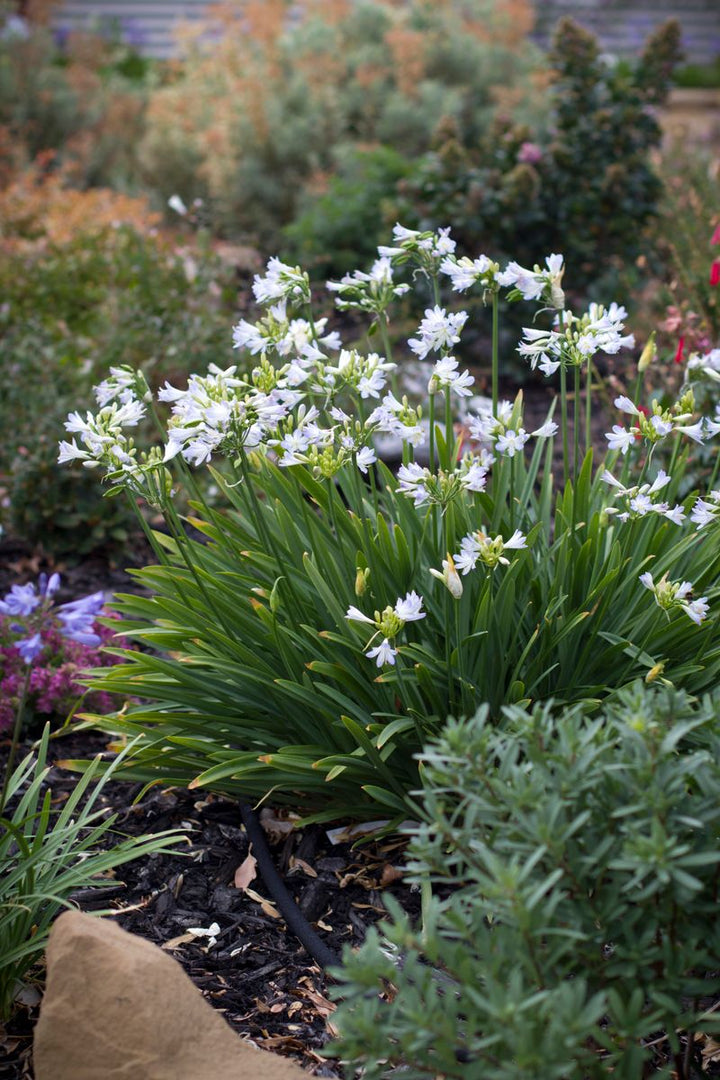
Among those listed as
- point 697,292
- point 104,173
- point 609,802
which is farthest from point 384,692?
point 104,173

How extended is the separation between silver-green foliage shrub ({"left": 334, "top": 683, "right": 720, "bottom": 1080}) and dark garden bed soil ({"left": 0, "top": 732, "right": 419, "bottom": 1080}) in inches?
23.2

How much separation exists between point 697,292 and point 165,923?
12.1 feet

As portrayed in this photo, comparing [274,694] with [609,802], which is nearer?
[609,802]

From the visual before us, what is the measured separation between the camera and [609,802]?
5.55ft

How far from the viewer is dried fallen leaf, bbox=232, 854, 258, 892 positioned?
2564 millimetres

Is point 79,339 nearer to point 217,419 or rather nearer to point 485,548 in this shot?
point 217,419

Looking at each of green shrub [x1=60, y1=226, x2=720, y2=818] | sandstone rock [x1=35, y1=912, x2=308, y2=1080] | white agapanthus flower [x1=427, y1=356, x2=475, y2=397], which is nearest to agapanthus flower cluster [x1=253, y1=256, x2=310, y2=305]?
green shrub [x1=60, y1=226, x2=720, y2=818]

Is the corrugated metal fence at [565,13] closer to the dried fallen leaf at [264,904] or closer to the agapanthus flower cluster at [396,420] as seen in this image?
the agapanthus flower cluster at [396,420]

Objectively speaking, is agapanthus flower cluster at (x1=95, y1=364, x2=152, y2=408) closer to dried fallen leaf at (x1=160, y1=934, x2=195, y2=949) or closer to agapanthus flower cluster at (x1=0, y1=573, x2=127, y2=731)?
agapanthus flower cluster at (x1=0, y1=573, x2=127, y2=731)

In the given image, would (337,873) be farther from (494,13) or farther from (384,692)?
(494,13)

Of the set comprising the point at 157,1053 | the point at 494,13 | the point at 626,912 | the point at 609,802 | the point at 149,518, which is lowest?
the point at 149,518

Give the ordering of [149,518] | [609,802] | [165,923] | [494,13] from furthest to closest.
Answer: [494,13] → [149,518] → [165,923] → [609,802]

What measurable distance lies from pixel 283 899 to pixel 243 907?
12 centimetres

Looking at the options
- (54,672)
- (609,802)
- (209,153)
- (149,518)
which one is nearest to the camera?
(609,802)
